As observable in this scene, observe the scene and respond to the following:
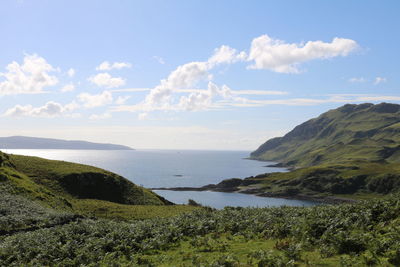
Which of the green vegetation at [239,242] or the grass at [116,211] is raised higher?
the green vegetation at [239,242]

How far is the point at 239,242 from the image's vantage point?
1928cm

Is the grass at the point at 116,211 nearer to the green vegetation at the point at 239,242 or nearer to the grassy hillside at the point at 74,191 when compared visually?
the grassy hillside at the point at 74,191

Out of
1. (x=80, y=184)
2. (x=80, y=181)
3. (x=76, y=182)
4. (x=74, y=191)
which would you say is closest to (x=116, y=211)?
(x=74, y=191)

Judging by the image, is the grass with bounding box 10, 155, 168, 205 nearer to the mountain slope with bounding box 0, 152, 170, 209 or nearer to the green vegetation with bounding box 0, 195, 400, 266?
the mountain slope with bounding box 0, 152, 170, 209

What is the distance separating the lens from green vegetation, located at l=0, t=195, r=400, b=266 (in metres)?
14.2

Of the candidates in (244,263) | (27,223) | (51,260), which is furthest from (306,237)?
(27,223)

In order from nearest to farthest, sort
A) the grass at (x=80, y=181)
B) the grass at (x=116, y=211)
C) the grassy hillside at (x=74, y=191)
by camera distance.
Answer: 1. the grassy hillside at (x=74, y=191)
2. the grass at (x=116, y=211)
3. the grass at (x=80, y=181)

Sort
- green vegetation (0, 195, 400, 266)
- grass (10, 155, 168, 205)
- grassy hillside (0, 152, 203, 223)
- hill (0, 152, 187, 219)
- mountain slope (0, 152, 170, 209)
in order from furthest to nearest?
grass (10, 155, 168, 205)
mountain slope (0, 152, 170, 209)
hill (0, 152, 187, 219)
grassy hillside (0, 152, 203, 223)
green vegetation (0, 195, 400, 266)

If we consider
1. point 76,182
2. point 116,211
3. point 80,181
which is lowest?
point 116,211

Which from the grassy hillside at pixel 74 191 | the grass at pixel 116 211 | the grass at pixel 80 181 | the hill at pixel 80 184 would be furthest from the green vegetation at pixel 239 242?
the grass at pixel 80 181

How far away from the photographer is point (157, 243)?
2016cm

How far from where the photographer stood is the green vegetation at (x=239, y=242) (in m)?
14.2

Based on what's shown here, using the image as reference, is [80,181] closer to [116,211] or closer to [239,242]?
[116,211]

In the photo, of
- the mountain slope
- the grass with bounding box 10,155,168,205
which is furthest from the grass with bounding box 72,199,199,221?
the grass with bounding box 10,155,168,205
